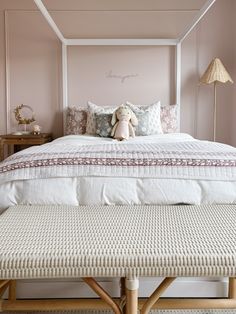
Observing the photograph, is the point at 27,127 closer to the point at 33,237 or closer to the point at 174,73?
the point at 174,73

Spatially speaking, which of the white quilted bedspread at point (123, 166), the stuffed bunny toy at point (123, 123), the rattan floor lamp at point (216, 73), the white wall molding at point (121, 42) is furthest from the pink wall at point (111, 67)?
the white quilted bedspread at point (123, 166)

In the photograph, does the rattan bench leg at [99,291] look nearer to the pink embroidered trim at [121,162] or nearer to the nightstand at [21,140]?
the pink embroidered trim at [121,162]

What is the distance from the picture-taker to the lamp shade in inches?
141

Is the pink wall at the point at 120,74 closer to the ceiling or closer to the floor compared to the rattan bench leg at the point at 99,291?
closer to the ceiling

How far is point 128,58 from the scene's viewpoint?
394 cm

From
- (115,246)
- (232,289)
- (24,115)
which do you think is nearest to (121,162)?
(115,246)

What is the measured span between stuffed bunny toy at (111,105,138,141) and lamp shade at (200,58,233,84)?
36.6 inches

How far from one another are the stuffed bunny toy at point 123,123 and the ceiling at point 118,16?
117 cm

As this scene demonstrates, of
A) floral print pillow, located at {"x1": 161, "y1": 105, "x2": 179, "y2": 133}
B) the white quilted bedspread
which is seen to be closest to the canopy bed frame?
the white quilted bedspread

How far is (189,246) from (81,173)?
0.67 metres

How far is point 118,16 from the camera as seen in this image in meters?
3.93

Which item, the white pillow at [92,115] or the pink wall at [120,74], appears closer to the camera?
the white pillow at [92,115]

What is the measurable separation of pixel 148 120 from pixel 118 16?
1.34 m

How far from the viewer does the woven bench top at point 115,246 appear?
111 centimetres
